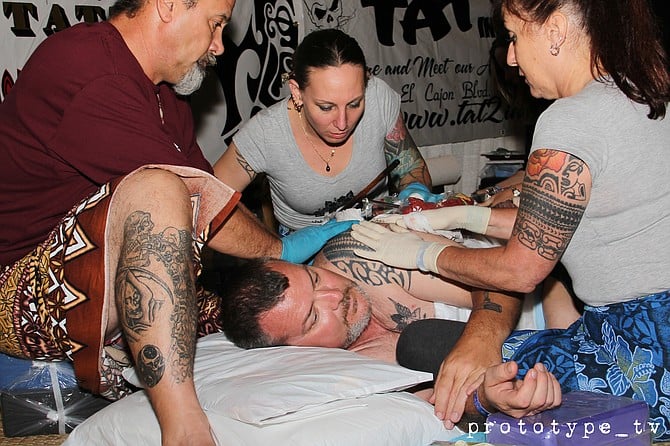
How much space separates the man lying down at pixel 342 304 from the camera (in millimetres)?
1932

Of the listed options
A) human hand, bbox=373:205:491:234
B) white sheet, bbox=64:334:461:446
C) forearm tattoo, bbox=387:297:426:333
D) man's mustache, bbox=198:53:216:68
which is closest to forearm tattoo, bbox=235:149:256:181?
man's mustache, bbox=198:53:216:68

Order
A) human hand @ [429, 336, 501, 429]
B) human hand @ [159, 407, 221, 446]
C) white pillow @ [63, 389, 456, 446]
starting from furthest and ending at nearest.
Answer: human hand @ [429, 336, 501, 429]
white pillow @ [63, 389, 456, 446]
human hand @ [159, 407, 221, 446]

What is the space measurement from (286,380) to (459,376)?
0.37 metres

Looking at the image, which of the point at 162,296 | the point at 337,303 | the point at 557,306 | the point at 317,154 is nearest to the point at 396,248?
the point at 337,303

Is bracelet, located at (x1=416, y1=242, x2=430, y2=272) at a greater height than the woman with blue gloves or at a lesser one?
lesser

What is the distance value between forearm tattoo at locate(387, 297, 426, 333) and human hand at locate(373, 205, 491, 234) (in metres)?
0.21

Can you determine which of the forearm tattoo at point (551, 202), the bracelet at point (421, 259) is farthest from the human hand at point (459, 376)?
the forearm tattoo at point (551, 202)

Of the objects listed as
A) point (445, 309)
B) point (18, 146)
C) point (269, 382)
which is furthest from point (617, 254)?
point (18, 146)

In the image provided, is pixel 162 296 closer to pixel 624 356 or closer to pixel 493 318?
pixel 493 318

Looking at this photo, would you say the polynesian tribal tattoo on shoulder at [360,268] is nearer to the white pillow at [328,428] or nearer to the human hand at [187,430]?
the white pillow at [328,428]

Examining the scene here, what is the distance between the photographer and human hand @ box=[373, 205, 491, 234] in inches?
81.8

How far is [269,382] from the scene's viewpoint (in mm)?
1658

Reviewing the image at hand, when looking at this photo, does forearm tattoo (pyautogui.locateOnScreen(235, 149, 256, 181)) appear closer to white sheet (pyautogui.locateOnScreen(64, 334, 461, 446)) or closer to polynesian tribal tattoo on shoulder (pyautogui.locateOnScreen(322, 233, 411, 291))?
polynesian tribal tattoo on shoulder (pyautogui.locateOnScreen(322, 233, 411, 291))

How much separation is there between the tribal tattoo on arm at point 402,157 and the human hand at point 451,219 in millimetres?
736
